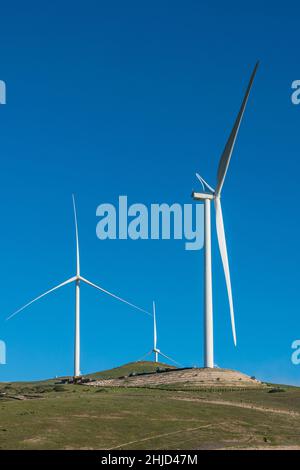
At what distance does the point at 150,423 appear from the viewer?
8119cm

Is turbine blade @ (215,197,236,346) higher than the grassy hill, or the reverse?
turbine blade @ (215,197,236,346)

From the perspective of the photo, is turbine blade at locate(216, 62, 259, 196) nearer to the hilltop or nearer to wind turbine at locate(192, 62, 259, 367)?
wind turbine at locate(192, 62, 259, 367)

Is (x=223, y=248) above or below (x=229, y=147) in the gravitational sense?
below

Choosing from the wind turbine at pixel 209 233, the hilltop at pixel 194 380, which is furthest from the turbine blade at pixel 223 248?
the hilltop at pixel 194 380

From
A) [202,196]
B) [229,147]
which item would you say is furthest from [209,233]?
[229,147]

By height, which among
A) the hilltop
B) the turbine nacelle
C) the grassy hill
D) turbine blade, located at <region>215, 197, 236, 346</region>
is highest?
the turbine nacelle

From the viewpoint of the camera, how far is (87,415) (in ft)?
279

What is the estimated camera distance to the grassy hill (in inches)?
2719

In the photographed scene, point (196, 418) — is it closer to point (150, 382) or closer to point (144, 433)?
point (144, 433)

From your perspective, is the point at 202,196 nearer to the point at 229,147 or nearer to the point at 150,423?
the point at 229,147

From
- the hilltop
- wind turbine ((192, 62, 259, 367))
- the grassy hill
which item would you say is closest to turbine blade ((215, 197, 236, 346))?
wind turbine ((192, 62, 259, 367))

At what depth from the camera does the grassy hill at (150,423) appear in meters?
69.1

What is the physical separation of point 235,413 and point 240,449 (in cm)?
2682
